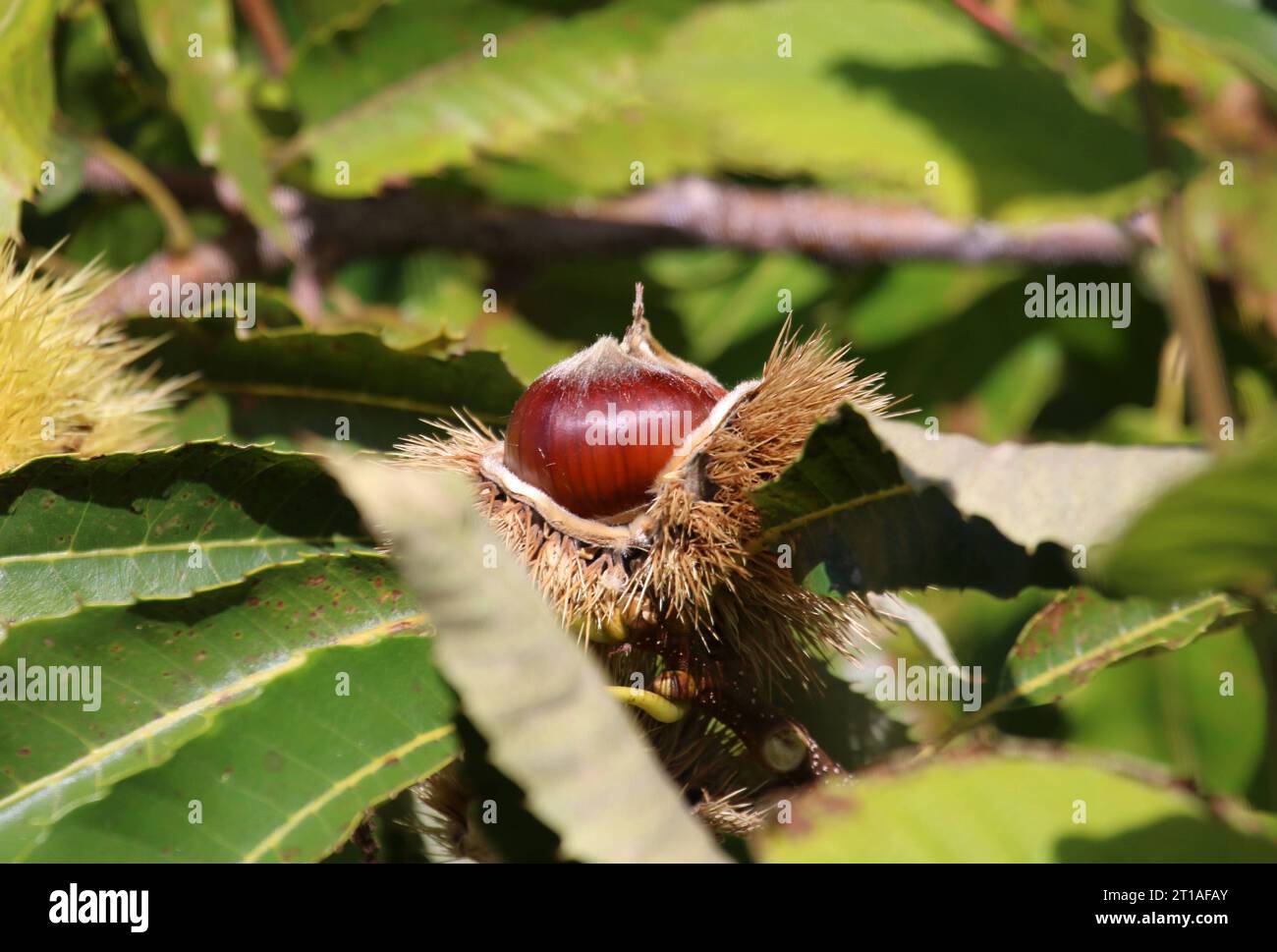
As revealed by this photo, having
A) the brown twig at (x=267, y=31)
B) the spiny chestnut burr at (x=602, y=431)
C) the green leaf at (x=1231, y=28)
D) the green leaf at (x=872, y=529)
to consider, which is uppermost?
the brown twig at (x=267, y=31)

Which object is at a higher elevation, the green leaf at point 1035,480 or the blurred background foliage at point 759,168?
the blurred background foliage at point 759,168

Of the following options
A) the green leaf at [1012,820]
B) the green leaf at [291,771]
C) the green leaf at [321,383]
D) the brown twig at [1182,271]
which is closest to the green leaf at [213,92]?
the green leaf at [321,383]

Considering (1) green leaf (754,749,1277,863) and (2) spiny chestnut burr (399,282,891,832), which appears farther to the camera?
(2) spiny chestnut burr (399,282,891,832)

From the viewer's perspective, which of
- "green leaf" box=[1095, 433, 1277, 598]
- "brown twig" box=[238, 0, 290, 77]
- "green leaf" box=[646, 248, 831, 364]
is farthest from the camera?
"green leaf" box=[646, 248, 831, 364]

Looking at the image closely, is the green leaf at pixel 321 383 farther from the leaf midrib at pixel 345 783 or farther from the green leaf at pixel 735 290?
the green leaf at pixel 735 290

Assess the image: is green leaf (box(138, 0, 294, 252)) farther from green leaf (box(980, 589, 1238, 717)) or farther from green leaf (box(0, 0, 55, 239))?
green leaf (box(980, 589, 1238, 717))

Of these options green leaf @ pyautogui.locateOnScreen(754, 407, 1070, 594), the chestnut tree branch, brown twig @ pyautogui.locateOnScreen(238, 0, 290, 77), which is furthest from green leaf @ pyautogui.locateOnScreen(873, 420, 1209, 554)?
brown twig @ pyautogui.locateOnScreen(238, 0, 290, 77)

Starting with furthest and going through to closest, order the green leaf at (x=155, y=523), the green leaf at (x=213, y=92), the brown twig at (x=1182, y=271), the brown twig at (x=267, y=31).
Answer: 1. the brown twig at (x=267, y=31)
2. the green leaf at (x=213, y=92)
3. the brown twig at (x=1182, y=271)
4. the green leaf at (x=155, y=523)
